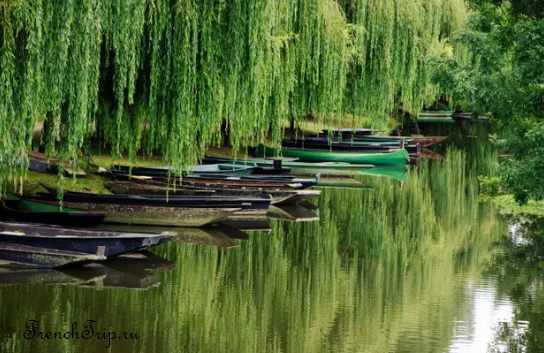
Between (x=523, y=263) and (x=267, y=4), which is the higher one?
(x=267, y=4)

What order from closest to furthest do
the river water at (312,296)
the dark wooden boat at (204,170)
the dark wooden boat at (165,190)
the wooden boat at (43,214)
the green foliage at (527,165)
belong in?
1. the river water at (312,296)
2. the wooden boat at (43,214)
3. the green foliage at (527,165)
4. the dark wooden boat at (165,190)
5. the dark wooden boat at (204,170)

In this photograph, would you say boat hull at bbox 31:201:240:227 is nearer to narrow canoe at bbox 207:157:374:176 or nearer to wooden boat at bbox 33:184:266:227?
wooden boat at bbox 33:184:266:227

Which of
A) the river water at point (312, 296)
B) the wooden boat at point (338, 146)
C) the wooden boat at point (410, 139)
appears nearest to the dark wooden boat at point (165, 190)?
the river water at point (312, 296)

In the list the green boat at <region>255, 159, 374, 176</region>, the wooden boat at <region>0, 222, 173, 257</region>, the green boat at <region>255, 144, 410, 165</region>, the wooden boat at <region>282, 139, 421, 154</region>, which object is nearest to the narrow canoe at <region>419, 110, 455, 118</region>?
the wooden boat at <region>282, 139, 421, 154</region>

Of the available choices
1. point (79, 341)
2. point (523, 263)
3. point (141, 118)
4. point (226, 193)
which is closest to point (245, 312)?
point (79, 341)

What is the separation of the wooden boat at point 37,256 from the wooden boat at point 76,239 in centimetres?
7

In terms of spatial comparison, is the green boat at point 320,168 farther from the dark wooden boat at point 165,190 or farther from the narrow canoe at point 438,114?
the narrow canoe at point 438,114

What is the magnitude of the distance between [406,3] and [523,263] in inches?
494

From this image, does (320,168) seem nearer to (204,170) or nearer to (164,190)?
(204,170)

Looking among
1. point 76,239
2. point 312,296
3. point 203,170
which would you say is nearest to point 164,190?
point 203,170

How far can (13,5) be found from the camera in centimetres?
1109

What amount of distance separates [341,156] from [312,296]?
1852 cm

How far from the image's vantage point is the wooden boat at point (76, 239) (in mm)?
13797

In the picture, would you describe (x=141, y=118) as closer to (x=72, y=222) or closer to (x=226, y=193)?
(x=72, y=222)
